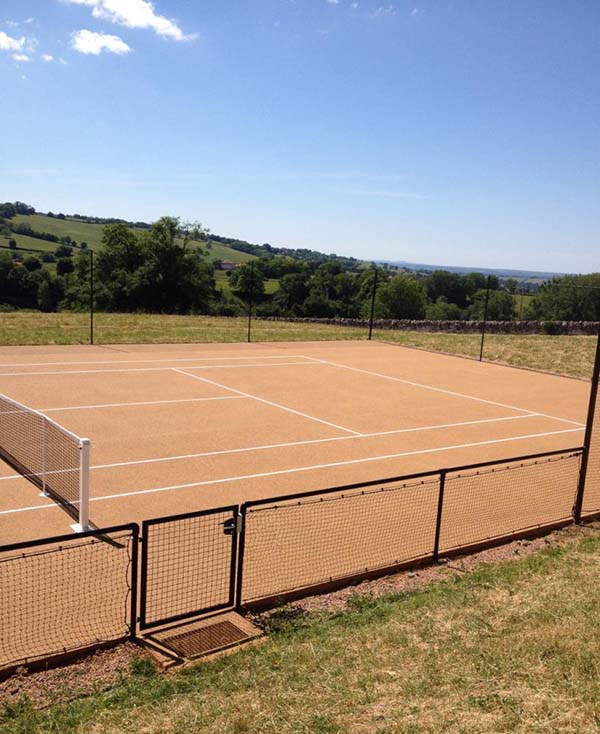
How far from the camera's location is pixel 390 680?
517 cm

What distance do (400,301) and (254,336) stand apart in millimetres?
58436

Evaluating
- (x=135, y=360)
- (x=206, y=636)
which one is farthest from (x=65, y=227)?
(x=206, y=636)

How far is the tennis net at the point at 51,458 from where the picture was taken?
348 inches

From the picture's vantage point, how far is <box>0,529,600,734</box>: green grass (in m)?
4.51

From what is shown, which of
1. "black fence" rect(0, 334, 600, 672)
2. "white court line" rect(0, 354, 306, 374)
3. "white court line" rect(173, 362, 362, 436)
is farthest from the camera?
"white court line" rect(0, 354, 306, 374)

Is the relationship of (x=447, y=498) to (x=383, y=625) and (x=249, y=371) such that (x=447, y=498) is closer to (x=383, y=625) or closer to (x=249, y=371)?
(x=383, y=625)

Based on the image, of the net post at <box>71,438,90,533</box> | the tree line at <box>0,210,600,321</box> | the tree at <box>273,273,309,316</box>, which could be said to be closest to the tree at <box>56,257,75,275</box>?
the tree line at <box>0,210,600,321</box>

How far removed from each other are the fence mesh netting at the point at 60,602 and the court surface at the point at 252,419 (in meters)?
1.38

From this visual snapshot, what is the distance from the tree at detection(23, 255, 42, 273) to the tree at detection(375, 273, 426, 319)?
138 feet

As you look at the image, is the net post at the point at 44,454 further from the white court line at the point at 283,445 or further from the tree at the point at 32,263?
the tree at the point at 32,263

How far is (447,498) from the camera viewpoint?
10.6 metres

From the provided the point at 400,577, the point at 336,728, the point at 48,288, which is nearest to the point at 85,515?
the point at 400,577

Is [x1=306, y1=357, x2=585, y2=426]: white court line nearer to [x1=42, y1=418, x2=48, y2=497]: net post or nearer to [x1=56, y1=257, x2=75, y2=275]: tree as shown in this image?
[x1=42, y1=418, x2=48, y2=497]: net post

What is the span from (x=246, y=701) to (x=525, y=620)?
10.0 feet
